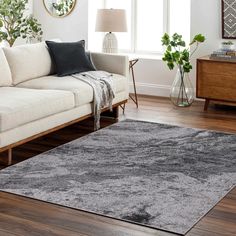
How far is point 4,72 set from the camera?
558 centimetres

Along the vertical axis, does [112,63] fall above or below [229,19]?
below

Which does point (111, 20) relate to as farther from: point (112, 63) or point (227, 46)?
point (227, 46)

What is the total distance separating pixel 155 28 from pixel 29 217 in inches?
179

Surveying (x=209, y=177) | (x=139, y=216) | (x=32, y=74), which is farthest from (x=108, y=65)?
(x=139, y=216)

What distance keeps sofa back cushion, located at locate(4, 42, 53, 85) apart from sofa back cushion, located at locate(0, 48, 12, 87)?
0.10 metres

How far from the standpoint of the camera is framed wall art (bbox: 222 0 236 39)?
6.79 metres

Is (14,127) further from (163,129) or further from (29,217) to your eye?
(163,129)

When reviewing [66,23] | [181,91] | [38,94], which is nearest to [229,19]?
[181,91]

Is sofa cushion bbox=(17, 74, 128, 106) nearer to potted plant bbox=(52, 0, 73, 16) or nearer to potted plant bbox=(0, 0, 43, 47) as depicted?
potted plant bbox=(0, 0, 43, 47)

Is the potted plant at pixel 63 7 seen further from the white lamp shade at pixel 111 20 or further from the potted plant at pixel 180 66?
the potted plant at pixel 180 66

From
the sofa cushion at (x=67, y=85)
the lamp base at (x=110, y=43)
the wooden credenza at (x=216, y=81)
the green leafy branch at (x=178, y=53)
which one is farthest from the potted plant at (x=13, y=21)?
the wooden credenza at (x=216, y=81)

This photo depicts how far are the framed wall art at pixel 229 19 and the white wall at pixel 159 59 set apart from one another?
0.35ft

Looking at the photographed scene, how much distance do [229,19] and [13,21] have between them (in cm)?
277

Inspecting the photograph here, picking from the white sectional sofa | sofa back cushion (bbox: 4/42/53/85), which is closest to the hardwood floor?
the white sectional sofa
